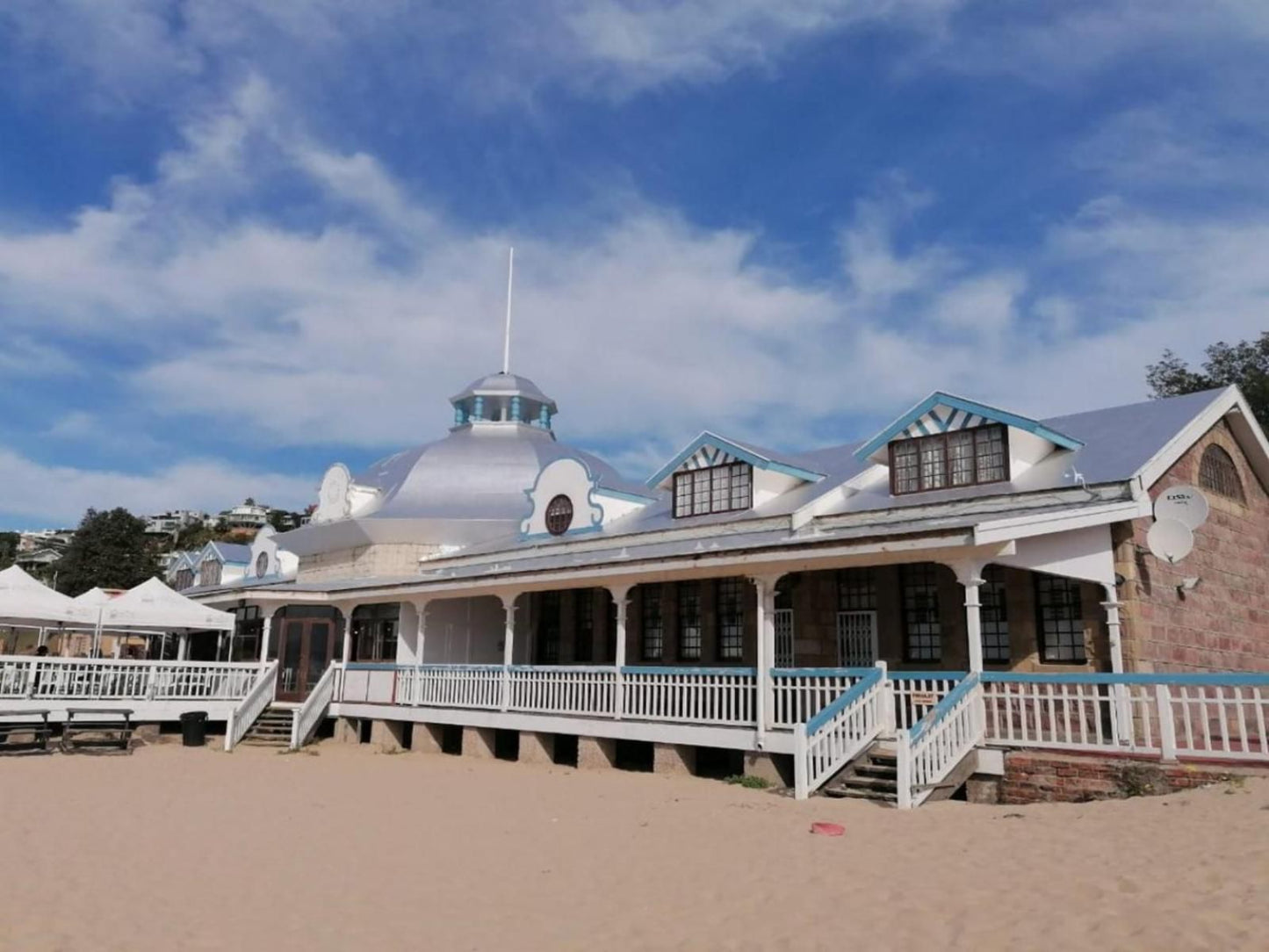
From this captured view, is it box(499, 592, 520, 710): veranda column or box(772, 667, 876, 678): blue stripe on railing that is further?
box(499, 592, 520, 710): veranda column

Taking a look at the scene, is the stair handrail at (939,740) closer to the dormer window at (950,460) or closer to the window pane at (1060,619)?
the window pane at (1060,619)

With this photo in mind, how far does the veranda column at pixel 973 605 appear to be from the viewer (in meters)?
11.5

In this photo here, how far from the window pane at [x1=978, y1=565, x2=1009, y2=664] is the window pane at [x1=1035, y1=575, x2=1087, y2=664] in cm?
54

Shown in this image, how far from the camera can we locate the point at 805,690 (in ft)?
43.7

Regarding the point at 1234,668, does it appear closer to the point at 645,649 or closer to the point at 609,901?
the point at 645,649

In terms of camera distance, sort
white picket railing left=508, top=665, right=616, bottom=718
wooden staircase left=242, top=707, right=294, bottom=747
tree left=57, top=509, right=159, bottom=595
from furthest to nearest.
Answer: tree left=57, top=509, right=159, bottom=595 < wooden staircase left=242, top=707, right=294, bottom=747 < white picket railing left=508, top=665, right=616, bottom=718

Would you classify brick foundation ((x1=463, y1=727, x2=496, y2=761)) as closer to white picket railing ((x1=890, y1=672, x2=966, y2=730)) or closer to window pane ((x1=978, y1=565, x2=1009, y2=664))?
white picket railing ((x1=890, y1=672, x2=966, y2=730))

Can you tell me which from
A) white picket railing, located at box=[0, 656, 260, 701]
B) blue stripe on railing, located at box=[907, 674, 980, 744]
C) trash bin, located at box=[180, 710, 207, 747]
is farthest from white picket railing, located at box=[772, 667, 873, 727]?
white picket railing, located at box=[0, 656, 260, 701]

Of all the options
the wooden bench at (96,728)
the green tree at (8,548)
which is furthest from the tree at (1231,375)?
the green tree at (8,548)

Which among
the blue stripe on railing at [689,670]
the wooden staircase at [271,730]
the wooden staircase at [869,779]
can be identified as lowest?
the wooden staircase at [271,730]

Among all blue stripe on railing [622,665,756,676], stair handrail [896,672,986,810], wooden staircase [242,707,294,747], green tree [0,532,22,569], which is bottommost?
wooden staircase [242,707,294,747]

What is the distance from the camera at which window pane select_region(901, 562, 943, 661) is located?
48.3 feet

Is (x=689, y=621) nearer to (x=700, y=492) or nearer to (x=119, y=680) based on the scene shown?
(x=700, y=492)

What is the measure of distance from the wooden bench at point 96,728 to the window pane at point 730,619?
1089cm
